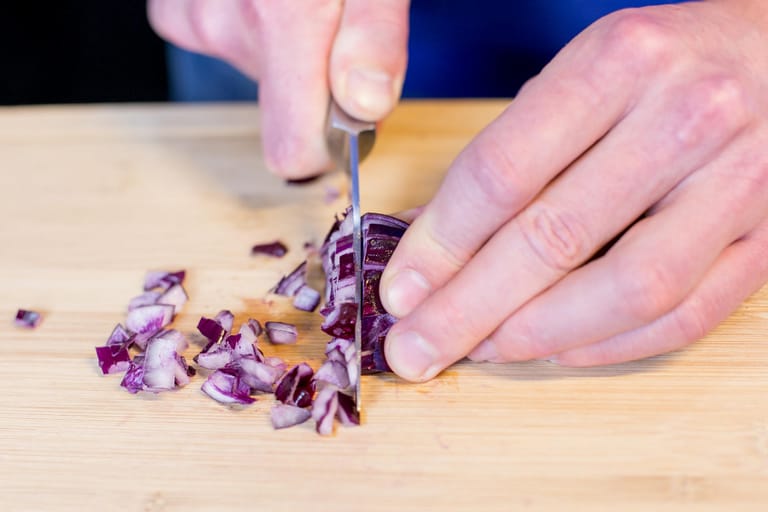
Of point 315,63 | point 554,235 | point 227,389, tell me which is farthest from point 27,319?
point 554,235

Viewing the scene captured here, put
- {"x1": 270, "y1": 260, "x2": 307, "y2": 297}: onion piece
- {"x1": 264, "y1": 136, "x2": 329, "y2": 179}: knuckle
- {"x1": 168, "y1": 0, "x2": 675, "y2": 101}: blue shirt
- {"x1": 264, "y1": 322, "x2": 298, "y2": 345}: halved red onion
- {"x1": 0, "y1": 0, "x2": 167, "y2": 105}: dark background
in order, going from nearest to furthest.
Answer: {"x1": 264, "y1": 322, "x2": 298, "y2": 345}: halved red onion
{"x1": 270, "y1": 260, "x2": 307, "y2": 297}: onion piece
{"x1": 264, "y1": 136, "x2": 329, "y2": 179}: knuckle
{"x1": 168, "y1": 0, "x2": 675, "y2": 101}: blue shirt
{"x1": 0, "y1": 0, "x2": 167, "y2": 105}: dark background

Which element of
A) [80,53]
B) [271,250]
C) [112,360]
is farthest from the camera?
[80,53]

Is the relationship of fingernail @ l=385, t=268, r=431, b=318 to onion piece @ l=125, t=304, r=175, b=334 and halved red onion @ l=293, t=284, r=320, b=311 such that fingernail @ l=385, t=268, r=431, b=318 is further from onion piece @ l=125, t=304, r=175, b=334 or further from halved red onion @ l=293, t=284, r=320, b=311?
onion piece @ l=125, t=304, r=175, b=334

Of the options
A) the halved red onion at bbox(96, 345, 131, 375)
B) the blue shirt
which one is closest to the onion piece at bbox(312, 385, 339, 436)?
the halved red onion at bbox(96, 345, 131, 375)

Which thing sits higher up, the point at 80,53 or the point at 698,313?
the point at 698,313

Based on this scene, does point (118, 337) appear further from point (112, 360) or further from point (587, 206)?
A: point (587, 206)

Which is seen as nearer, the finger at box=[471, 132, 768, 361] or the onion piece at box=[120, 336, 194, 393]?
the finger at box=[471, 132, 768, 361]
